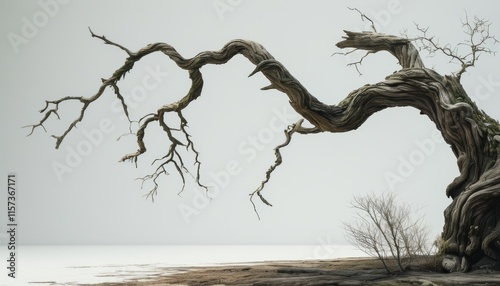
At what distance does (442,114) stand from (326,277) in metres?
2.90

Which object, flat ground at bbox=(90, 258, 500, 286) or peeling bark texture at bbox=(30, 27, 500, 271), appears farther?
peeling bark texture at bbox=(30, 27, 500, 271)

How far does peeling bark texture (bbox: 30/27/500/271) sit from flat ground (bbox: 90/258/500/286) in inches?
21.4

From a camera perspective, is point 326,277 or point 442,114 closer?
point 326,277

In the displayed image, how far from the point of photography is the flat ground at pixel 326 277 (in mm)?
7828

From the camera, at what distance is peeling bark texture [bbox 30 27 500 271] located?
8688 millimetres

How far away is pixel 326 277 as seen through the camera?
8.30 m

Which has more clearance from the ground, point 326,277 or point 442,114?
point 442,114

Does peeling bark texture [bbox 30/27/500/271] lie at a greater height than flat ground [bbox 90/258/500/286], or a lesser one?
greater

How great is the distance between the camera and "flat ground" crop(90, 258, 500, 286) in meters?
7.83

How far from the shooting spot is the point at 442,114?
913 cm

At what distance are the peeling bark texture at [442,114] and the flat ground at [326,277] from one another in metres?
0.54

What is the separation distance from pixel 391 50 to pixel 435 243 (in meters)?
3.12

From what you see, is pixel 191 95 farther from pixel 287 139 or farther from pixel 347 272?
pixel 347 272

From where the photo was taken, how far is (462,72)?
968 centimetres
